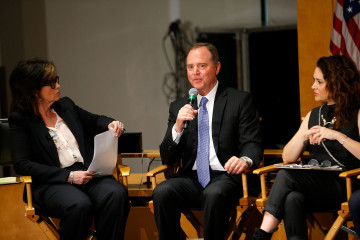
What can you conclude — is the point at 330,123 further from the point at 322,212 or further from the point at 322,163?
the point at 322,212

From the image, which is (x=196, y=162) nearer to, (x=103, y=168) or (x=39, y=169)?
(x=103, y=168)

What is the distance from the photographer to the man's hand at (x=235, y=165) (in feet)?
11.0

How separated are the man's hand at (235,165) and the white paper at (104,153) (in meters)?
0.74

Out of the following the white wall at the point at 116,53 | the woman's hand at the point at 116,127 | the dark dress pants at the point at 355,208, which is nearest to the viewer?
the dark dress pants at the point at 355,208

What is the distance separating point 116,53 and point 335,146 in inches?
152

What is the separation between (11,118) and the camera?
11.7 ft

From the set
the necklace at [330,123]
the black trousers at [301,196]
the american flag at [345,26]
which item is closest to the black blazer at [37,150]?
the black trousers at [301,196]

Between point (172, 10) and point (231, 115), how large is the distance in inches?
132

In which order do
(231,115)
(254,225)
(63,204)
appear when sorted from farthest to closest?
(254,225) → (231,115) → (63,204)

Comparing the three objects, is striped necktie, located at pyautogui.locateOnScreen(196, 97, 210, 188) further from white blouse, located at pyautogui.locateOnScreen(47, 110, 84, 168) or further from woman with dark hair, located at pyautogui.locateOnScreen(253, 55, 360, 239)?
white blouse, located at pyautogui.locateOnScreen(47, 110, 84, 168)

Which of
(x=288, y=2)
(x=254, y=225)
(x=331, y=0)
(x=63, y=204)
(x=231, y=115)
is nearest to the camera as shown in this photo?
(x=63, y=204)

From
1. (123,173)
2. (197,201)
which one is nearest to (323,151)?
(197,201)

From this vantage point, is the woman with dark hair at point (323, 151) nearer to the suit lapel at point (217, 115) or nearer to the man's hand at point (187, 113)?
the suit lapel at point (217, 115)

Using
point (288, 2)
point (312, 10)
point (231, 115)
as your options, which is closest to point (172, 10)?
point (288, 2)
